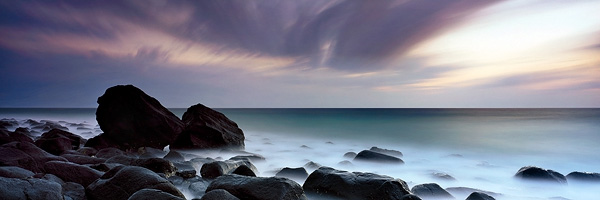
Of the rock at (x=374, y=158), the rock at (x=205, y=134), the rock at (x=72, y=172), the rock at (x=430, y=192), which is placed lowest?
the rock at (x=430, y=192)

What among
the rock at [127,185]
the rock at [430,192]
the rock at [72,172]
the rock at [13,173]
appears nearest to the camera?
the rock at [127,185]

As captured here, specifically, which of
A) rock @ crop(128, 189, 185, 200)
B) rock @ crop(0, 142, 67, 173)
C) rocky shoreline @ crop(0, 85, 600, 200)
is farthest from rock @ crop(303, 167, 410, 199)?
rock @ crop(0, 142, 67, 173)

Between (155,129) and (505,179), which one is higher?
(155,129)

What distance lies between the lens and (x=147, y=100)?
1170cm

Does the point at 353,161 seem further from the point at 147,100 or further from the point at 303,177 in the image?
the point at 147,100

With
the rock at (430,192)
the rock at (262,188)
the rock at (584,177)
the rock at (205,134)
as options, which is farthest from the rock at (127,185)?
the rock at (584,177)

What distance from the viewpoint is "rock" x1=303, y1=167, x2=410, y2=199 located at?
4.89m

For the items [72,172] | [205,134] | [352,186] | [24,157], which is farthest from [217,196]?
[205,134]

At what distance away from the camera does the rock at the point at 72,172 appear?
17.0ft

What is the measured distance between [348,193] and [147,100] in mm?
9052

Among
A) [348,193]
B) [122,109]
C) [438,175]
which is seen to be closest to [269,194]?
[348,193]

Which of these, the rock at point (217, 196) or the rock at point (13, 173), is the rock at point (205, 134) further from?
the rock at point (217, 196)

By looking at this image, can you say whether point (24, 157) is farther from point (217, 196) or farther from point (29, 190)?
point (217, 196)

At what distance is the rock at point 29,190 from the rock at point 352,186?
3378mm
